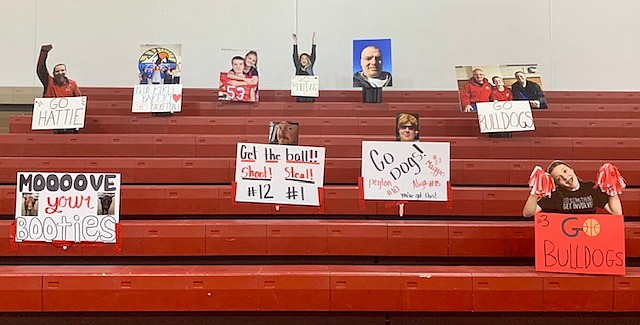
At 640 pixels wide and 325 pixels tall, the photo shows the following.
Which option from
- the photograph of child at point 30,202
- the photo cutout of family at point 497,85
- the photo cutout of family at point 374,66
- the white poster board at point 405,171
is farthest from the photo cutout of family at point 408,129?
the photo cutout of family at point 374,66

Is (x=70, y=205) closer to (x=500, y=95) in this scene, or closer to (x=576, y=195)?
(x=576, y=195)

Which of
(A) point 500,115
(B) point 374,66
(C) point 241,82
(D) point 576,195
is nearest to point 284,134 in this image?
(D) point 576,195

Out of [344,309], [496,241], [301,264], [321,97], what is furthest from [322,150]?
[321,97]

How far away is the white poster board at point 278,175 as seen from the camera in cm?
268

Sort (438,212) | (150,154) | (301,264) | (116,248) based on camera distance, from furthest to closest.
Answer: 1. (150,154)
2. (438,212)
3. (301,264)
4. (116,248)

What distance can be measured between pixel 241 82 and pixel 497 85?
2.04 meters

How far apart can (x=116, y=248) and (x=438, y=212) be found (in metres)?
1.66

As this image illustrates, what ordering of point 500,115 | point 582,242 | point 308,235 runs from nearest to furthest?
point 582,242 → point 308,235 → point 500,115

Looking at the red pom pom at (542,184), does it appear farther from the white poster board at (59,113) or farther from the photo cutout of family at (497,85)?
the white poster board at (59,113)

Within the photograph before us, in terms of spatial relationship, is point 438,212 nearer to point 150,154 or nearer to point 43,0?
point 150,154

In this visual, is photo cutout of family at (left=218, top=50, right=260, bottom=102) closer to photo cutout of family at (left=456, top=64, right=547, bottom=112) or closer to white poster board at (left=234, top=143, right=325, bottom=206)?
photo cutout of family at (left=456, top=64, right=547, bottom=112)

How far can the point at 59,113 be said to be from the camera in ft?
12.1

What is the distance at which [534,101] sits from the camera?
3.84 m

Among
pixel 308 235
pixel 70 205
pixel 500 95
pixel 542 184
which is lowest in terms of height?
pixel 308 235
